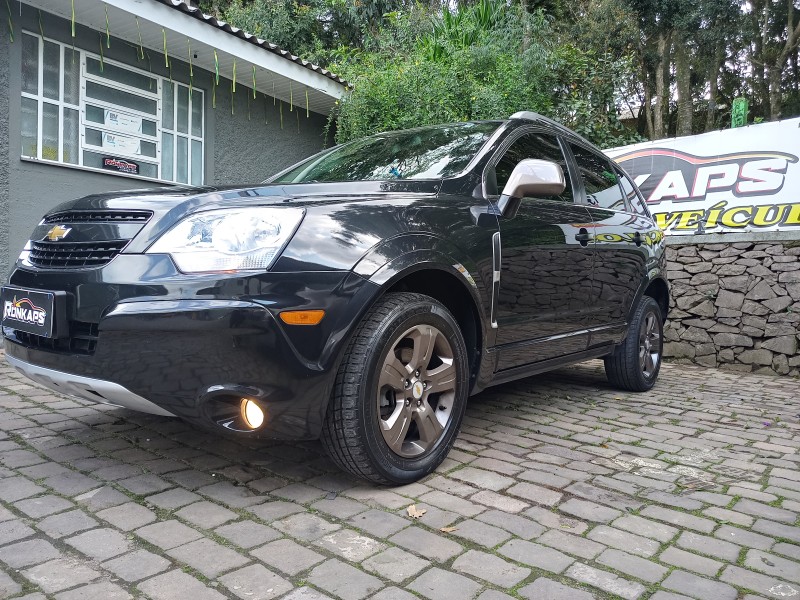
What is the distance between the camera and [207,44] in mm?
6836

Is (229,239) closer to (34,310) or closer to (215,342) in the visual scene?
(215,342)

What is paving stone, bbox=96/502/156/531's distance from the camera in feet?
7.25

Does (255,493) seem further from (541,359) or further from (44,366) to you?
(541,359)

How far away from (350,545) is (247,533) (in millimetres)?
361

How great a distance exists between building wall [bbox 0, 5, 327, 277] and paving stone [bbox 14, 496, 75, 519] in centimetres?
427

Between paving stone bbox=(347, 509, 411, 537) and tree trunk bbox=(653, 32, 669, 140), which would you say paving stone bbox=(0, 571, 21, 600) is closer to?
paving stone bbox=(347, 509, 411, 537)

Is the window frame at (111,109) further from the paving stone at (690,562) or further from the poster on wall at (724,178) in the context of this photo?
the paving stone at (690,562)

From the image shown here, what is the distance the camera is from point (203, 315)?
217 centimetres

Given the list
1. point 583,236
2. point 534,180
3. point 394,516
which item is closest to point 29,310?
point 394,516

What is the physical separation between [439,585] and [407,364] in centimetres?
94

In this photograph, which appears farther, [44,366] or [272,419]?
[44,366]

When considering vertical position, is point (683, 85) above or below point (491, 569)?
above

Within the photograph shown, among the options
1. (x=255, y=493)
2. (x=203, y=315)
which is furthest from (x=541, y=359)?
(x=203, y=315)

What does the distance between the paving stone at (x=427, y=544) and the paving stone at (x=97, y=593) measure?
0.84 m
